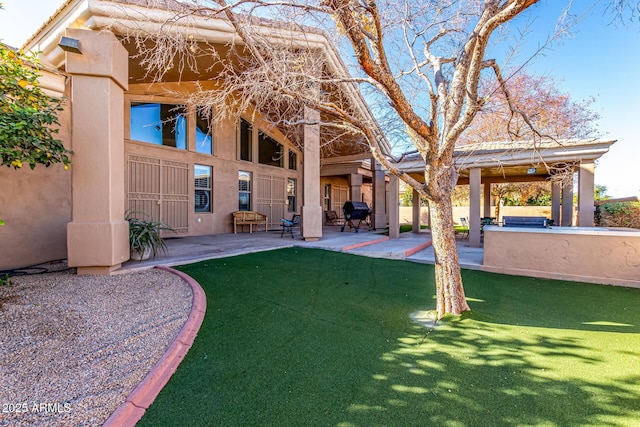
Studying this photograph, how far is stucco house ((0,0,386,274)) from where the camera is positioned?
452 centimetres

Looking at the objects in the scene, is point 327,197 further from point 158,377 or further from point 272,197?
point 158,377

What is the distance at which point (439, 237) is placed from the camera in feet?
11.9

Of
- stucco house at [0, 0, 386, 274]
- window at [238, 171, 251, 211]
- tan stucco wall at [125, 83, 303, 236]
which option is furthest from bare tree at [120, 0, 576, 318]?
window at [238, 171, 251, 211]

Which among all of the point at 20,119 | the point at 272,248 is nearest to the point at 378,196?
the point at 272,248

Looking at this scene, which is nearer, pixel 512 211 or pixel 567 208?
pixel 567 208

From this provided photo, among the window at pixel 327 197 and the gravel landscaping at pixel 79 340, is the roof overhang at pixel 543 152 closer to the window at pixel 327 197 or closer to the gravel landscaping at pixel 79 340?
the gravel landscaping at pixel 79 340

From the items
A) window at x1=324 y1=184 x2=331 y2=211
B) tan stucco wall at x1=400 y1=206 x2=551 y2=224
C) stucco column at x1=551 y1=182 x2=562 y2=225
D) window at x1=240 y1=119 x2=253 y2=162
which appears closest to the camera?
stucco column at x1=551 y1=182 x2=562 y2=225

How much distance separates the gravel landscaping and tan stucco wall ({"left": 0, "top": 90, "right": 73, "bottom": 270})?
113 centimetres

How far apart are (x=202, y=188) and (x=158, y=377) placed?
8.58m

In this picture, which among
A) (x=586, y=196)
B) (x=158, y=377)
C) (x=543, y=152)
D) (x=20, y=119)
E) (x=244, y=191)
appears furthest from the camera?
(x=244, y=191)

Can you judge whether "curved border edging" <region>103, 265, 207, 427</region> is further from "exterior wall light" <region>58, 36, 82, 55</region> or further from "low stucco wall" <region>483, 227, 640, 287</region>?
"low stucco wall" <region>483, 227, 640, 287</region>

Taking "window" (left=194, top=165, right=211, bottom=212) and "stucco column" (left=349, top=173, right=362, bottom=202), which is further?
"stucco column" (left=349, top=173, right=362, bottom=202)

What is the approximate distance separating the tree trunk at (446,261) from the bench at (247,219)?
8.49m

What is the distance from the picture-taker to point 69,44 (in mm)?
4293
